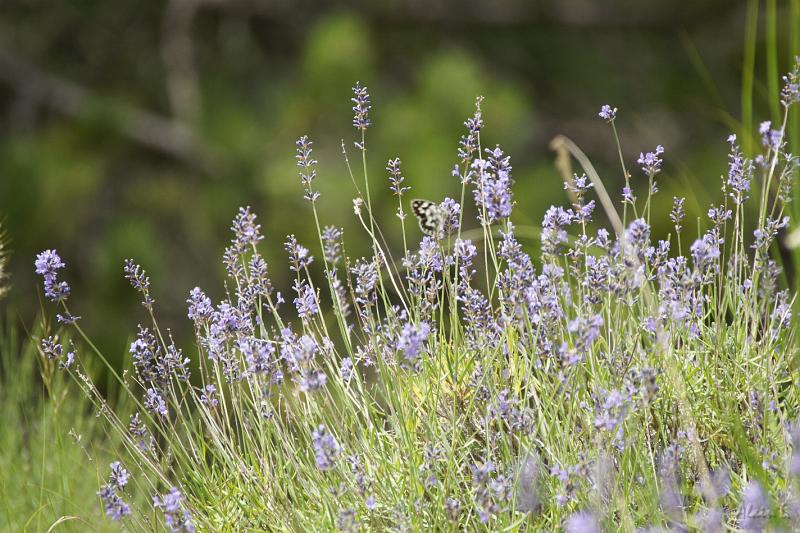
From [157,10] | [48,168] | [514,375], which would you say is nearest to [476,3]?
[157,10]

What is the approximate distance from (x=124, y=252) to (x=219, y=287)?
178cm

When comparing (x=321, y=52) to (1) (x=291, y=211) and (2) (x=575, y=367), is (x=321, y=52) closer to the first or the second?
(1) (x=291, y=211)

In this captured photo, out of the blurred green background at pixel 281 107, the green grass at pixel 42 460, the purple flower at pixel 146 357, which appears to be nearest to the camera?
the purple flower at pixel 146 357

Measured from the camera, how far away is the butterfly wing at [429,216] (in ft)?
6.30

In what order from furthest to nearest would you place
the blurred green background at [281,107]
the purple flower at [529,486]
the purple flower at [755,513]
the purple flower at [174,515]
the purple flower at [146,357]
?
1. the blurred green background at [281,107]
2. the purple flower at [146,357]
3. the purple flower at [529,486]
4. the purple flower at [174,515]
5. the purple flower at [755,513]

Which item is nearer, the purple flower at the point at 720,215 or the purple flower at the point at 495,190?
the purple flower at the point at 495,190

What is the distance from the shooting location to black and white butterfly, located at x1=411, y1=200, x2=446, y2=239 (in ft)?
6.27

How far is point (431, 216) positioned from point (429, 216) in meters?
0.05

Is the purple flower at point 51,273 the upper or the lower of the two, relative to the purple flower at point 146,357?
upper

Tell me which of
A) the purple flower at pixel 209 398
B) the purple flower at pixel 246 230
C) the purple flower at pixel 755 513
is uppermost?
the purple flower at pixel 246 230

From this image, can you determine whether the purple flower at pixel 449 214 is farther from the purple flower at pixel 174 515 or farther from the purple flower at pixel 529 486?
the purple flower at pixel 174 515

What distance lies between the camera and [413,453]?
6.14ft

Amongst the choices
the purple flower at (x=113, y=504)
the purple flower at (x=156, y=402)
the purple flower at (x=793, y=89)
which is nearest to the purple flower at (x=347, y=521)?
the purple flower at (x=113, y=504)

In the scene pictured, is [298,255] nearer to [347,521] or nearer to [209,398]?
[209,398]
